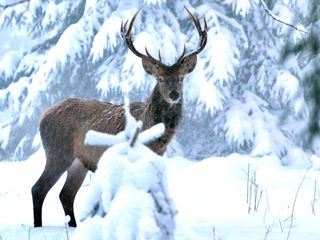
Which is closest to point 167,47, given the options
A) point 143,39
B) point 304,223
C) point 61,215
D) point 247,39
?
point 143,39

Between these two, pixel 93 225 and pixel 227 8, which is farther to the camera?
pixel 227 8

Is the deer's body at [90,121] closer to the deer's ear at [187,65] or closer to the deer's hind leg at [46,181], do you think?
the deer's hind leg at [46,181]

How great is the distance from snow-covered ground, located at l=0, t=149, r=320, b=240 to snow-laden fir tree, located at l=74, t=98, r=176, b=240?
2.41 meters

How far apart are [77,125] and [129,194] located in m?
4.75

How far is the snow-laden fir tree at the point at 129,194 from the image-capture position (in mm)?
2268

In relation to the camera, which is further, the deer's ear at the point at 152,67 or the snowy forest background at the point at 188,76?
the snowy forest background at the point at 188,76

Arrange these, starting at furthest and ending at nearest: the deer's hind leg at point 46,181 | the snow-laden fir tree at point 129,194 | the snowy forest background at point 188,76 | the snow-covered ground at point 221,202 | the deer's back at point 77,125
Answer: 1. the snowy forest background at point 188,76
2. the deer's hind leg at point 46,181
3. the deer's back at point 77,125
4. the snow-covered ground at point 221,202
5. the snow-laden fir tree at point 129,194

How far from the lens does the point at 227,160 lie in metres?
11.4

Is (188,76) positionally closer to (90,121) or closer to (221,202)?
(221,202)

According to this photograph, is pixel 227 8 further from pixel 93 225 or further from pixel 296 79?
pixel 93 225

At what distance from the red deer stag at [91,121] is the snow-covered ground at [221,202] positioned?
451 mm

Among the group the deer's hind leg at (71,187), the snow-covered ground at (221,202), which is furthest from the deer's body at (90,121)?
the snow-covered ground at (221,202)

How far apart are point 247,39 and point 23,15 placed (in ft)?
21.1

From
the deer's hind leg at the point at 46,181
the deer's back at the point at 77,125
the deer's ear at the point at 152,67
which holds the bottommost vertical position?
the deer's hind leg at the point at 46,181
